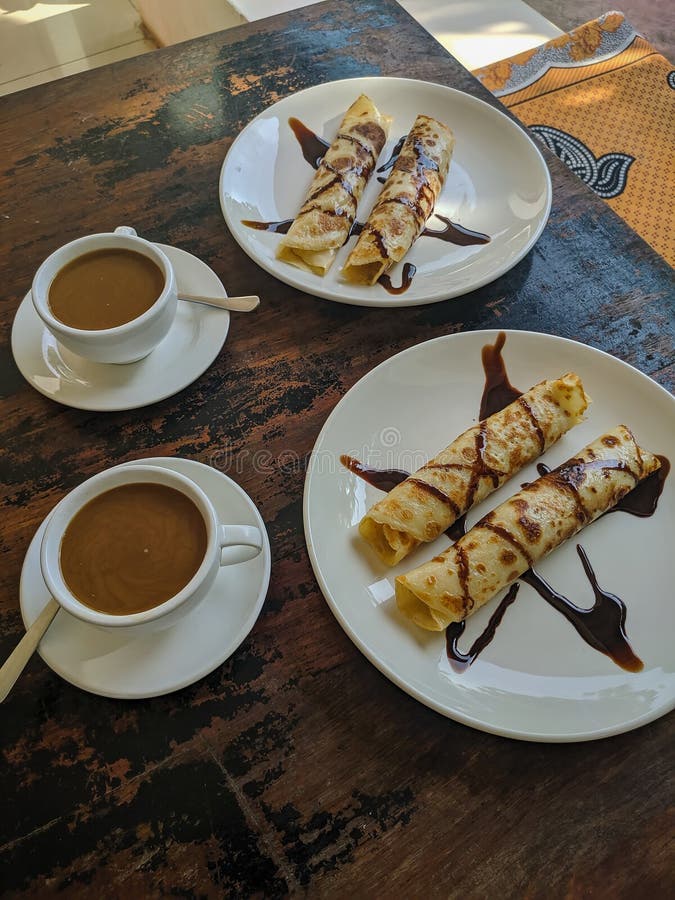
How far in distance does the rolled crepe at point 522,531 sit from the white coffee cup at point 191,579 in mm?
241

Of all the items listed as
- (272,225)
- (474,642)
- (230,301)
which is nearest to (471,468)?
(474,642)

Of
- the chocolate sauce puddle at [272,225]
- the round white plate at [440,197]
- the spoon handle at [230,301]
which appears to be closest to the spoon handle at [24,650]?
the spoon handle at [230,301]

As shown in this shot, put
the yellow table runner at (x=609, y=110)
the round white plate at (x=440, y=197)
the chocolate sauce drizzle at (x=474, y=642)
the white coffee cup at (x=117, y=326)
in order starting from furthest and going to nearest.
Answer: the yellow table runner at (x=609, y=110) < the round white plate at (x=440, y=197) < the white coffee cup at (x=117, y=326) < the chocolate sauce drizzle at (x=474, y=642)

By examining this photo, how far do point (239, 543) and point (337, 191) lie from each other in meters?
0.82

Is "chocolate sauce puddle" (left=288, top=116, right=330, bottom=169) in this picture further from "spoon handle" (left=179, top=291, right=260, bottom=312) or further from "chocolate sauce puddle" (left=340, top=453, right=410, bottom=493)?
"chocolate sauce puddle" (left=340, top=453, right=410, bottom=493)

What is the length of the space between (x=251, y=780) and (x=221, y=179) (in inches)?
42.7

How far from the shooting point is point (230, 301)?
121 centimetres

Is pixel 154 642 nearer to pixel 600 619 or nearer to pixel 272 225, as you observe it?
pixel 600 619

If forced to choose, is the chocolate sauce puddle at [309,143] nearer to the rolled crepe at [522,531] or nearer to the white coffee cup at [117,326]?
the white coffee cup at [117,326]

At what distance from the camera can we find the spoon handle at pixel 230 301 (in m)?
1.20

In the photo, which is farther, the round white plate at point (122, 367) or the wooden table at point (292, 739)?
the round white plate at point (122, 367)

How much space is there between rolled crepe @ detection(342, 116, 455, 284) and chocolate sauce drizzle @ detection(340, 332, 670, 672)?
0.93 ft

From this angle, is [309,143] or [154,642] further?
[309,143]

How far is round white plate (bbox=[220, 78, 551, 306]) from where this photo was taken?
127cm
